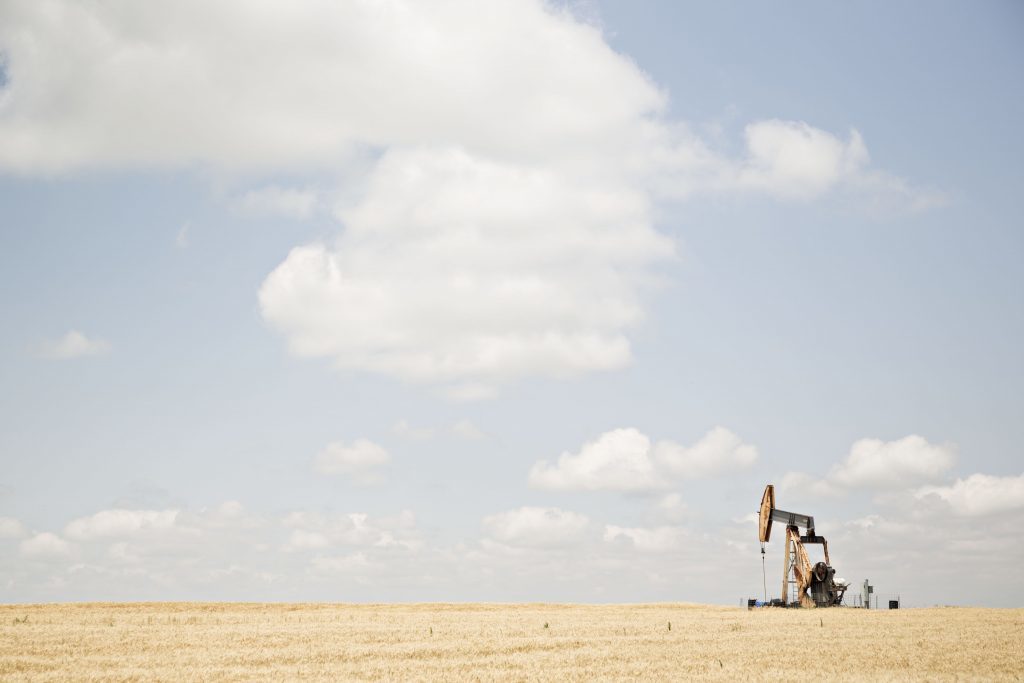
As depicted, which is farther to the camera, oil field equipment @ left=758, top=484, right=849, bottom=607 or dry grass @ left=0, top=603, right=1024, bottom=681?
oil field equipment @ left=758, top=484, right=849, bottom=607

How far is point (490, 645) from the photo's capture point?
1287 inches

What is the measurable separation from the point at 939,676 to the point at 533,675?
11.6 m

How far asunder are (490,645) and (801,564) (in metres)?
37.6

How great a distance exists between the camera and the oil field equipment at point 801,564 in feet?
205

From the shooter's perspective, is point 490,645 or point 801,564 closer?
point 490,645

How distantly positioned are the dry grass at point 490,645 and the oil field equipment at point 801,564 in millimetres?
11072

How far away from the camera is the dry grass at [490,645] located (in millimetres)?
26453

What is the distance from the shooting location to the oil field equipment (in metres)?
62.3

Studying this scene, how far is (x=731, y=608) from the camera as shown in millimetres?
60781

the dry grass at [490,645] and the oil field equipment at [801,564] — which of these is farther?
the oil field equipment at [801,564]

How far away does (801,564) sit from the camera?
209ft

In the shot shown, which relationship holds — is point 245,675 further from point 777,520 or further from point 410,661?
point 777,520

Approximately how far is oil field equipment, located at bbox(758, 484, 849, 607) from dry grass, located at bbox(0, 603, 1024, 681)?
11072 millimetres

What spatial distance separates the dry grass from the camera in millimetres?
26453
